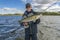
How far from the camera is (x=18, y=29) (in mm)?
3473

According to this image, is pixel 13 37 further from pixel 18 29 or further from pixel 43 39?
pixel 43 39

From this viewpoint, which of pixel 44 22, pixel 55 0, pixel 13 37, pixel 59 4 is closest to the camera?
pixel 55 0

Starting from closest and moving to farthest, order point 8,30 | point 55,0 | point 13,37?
1. point 55,0
2. point 13,37
3. point 8,30

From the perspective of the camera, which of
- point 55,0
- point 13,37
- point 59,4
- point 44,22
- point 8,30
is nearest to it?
point 55,0

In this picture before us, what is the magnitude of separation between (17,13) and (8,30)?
684 millimetres

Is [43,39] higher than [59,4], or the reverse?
[59,4]

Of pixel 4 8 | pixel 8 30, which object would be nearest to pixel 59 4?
pixel 4 8

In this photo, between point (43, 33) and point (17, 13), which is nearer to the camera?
point (17, 13)

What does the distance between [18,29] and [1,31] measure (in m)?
0.32

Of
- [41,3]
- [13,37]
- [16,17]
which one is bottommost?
[13,37]

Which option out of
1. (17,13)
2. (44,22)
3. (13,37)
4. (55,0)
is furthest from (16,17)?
(44,22)

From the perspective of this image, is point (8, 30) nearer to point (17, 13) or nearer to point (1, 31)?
point (1, 31)

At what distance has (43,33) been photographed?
3404 mm

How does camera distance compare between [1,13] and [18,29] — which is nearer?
[1,13]
